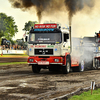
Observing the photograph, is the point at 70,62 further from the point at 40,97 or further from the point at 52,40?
the point at 40,97

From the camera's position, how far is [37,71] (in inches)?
719

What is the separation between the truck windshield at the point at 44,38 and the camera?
16594mm

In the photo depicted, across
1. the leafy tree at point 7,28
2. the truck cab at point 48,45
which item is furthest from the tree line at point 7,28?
the truck cab at point 48,45

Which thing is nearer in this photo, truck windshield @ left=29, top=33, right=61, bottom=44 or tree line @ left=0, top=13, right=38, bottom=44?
truck windshield @ left=29, top=33, right=61, bottom=44

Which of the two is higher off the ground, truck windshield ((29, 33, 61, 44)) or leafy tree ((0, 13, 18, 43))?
leafy tree ((0, 13, 18, 43))

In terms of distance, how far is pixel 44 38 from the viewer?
16703mm

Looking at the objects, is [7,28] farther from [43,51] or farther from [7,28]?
[43,51]

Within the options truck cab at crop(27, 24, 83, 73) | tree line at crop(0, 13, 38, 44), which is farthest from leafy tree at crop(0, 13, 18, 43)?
truck cab at crop(27, 24, 83, 73)

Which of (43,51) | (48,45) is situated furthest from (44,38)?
(43,51)

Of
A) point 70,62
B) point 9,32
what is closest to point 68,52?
point 70,62

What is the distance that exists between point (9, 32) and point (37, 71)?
60308 millimetres

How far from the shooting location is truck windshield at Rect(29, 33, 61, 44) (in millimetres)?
16594

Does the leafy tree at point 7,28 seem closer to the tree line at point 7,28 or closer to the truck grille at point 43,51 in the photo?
the tree line at point 7,28

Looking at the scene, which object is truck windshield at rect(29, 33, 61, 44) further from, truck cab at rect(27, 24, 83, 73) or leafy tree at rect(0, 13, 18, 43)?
leafy tree at rect(0, 13, 18, 43)
